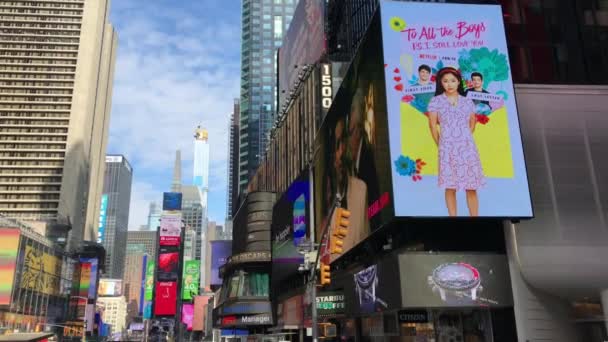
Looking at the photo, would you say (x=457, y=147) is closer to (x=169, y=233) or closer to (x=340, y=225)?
(x=340, y=225)

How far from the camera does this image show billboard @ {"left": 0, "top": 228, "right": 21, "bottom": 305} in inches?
3098

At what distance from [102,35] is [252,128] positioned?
168 feet

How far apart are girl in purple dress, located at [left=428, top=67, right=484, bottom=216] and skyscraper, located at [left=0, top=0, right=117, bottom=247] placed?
115663 millimetres

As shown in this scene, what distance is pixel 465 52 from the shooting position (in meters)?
32.0

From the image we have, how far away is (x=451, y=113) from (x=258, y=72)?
159 meters

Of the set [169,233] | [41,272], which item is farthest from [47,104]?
[41,272]

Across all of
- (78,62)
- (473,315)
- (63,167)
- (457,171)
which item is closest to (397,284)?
(473,315)

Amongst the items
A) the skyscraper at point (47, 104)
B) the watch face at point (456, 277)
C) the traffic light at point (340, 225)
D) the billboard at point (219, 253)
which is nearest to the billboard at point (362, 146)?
the watch face at point (456, 277)

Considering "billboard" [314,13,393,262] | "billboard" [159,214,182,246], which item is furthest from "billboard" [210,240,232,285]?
"billboard" [314,13,393,262]

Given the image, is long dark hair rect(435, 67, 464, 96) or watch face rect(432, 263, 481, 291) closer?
watch face rect(432, 263, 481, 291)

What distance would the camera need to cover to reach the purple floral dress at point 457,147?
97.8 ft

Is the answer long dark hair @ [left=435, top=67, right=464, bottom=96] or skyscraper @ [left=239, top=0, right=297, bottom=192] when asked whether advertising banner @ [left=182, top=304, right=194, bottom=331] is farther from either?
long dark hair @ [left=435, top=67, right=464, bottom=96]

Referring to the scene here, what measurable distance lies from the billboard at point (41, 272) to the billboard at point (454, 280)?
73550 millimetres

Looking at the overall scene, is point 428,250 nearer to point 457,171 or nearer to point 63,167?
point 457,171
